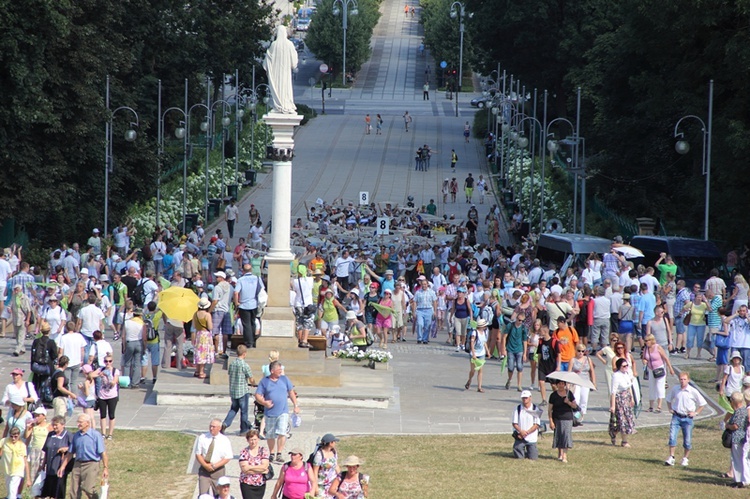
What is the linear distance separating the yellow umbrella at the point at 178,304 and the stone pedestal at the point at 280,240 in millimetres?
1368

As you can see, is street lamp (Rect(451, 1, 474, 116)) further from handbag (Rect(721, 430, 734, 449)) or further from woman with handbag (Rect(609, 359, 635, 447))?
handbag (Rect(721, 430, 734, 449))

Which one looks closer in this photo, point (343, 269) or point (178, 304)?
point (178, 304)

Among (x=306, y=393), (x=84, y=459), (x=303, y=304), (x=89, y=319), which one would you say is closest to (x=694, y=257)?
(x=303, y=304)

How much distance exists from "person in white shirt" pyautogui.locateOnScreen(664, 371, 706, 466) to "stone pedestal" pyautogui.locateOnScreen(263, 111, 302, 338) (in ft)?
25.3

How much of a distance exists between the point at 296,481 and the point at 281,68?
11240 mm

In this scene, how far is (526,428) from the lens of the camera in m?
20.3

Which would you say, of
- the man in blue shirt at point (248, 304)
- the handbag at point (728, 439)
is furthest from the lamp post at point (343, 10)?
A: the handbag at point (728, 439)

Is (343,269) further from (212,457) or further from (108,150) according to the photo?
(212,457)

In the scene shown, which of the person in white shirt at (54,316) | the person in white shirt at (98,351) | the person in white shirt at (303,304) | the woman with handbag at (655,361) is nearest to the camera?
the person in white shirt at (98,351)

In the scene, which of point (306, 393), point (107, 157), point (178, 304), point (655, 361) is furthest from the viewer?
point (107, 157)

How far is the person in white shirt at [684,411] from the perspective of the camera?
66.2 ft

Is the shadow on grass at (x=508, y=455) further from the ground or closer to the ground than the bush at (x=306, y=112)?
closer to the ground

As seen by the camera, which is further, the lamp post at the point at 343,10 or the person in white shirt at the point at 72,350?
the lamp post at the point at 343,10

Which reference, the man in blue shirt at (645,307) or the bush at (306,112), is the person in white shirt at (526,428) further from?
the bush at (306,112)
